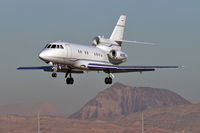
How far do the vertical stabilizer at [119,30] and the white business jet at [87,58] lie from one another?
117 cm

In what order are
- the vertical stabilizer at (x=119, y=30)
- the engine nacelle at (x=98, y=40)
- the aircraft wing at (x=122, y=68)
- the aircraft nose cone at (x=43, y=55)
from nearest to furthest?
the aircraft nose cone at (x=43, y=55)
the aircraft wing at (x=122, y=68)
the engine nacelle at (x=98, y=40)
the vertical stabilizer at (x=119, y=30)

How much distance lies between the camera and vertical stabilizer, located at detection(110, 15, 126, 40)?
73875 millimetres

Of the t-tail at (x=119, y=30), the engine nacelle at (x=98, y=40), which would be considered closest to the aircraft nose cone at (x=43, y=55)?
the engine nacelle at (x=98, y=40)

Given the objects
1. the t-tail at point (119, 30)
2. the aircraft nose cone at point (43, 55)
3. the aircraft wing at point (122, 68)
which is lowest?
the aircraft wing at point (122, 68)

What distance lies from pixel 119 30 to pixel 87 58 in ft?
50.2

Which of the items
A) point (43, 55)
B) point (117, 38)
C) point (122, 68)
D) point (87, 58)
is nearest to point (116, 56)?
point (122, 68)

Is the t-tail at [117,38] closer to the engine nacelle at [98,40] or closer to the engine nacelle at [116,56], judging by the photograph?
the engine nacelle at [98,40]

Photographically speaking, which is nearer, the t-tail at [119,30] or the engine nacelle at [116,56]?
the engine nacelle at [116,56]

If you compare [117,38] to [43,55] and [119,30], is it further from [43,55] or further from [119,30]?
[43,55]

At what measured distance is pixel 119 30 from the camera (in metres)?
75.2

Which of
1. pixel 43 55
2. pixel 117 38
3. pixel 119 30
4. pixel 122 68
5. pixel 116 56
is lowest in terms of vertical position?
pixel 122 68

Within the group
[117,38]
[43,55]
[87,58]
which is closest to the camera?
[43,55]

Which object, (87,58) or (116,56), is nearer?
(87,58)

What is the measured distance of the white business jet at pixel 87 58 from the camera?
188ft
